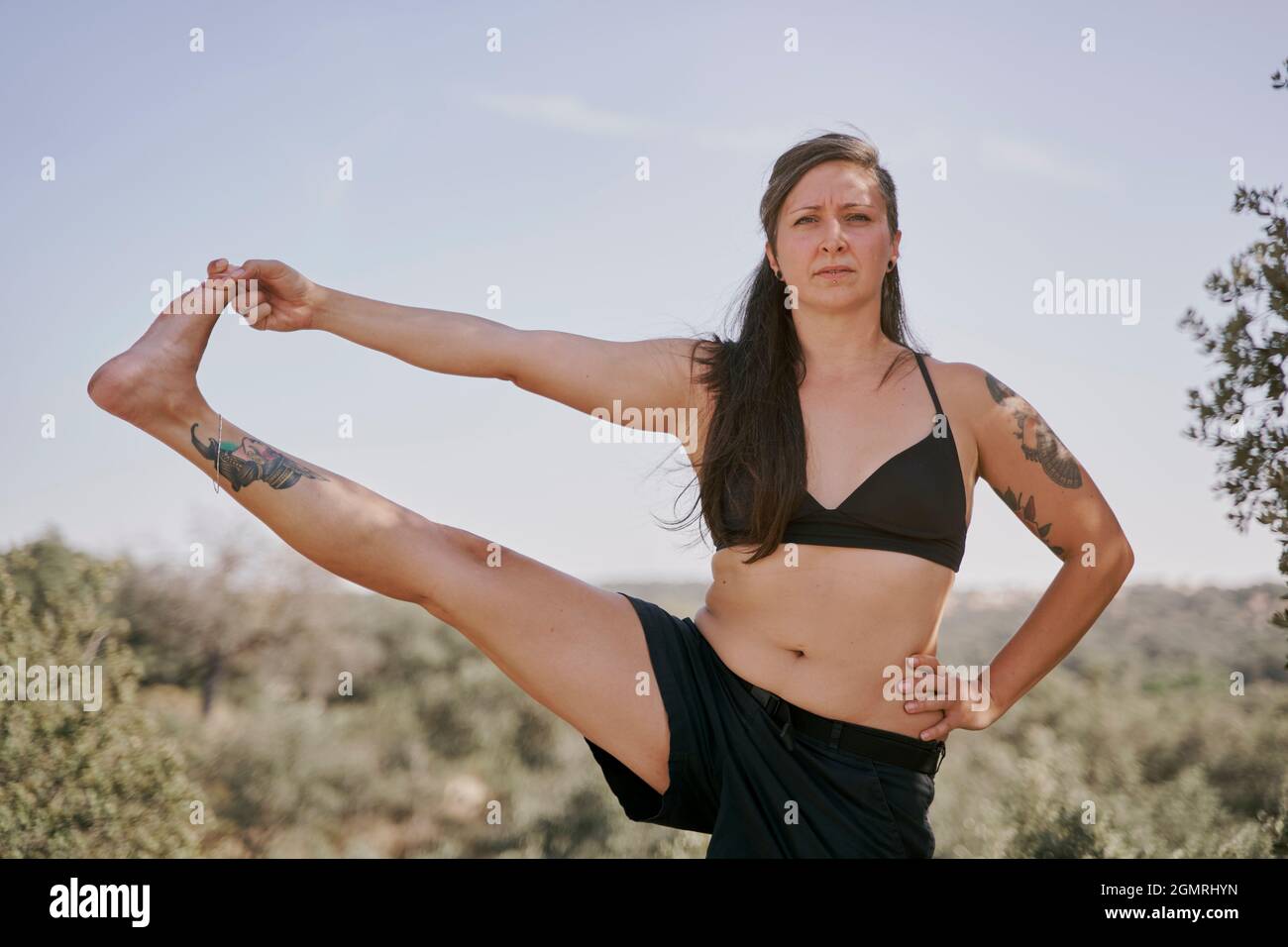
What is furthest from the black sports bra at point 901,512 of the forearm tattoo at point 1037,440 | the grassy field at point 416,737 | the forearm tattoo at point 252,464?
the grassy field at point 416,737

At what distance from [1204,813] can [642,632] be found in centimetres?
367

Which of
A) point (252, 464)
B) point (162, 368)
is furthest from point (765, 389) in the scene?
point (162, 368)

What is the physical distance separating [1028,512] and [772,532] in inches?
25.4

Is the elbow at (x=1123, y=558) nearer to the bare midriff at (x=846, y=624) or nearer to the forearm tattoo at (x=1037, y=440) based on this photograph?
the forearm tattoo at (x=1037, y=440)

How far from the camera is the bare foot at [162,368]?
2.34m

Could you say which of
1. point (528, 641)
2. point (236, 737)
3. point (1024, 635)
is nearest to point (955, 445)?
point (1024, 635)

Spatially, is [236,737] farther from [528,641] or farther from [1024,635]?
[1024,635]

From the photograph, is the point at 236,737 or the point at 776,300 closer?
the point at 776,300

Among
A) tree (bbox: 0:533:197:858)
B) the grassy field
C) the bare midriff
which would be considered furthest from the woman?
tree (bbox: 0:533:197:858)

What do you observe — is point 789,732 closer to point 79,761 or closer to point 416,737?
point 79,761

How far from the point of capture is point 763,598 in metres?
2.48
